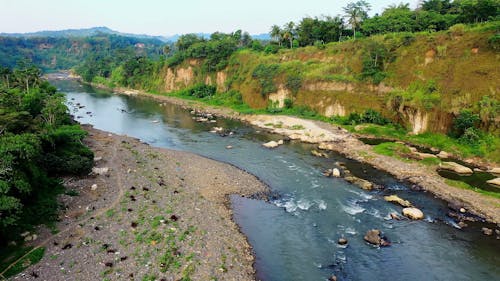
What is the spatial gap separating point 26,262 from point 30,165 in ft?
24.8

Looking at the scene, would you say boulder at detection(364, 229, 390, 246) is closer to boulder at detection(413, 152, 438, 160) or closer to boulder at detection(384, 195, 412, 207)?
boulder at detection(384, 195, 412, 207)

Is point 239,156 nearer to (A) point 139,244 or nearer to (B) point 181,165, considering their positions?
(B) point 181,165

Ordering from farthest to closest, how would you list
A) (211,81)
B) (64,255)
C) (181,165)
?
(211,81), (181,165), (64,255)

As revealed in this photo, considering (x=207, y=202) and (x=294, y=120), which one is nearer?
(x=207, y=202)

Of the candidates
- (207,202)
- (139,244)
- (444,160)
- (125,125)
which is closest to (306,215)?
(207,202)

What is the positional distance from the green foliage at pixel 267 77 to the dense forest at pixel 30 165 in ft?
142

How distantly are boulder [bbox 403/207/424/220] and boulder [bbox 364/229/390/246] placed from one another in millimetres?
5329

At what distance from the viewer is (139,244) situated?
24.9 m

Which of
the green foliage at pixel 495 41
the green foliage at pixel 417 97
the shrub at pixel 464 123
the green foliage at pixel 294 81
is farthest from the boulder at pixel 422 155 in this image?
the green foliage at pixel 294 81

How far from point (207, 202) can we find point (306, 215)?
→ 30.0 ft

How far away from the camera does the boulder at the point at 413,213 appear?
3170 cm

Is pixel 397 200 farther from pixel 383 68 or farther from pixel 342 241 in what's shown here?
pixel 383 68

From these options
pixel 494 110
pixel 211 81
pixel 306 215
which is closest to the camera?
pixel 306 215

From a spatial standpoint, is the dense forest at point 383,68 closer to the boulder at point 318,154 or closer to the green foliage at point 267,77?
the green foliage at point 267,77
